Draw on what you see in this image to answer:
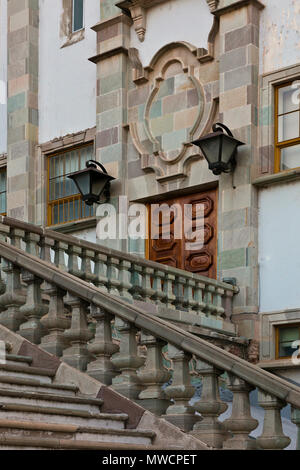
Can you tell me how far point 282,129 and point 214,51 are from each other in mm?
1917

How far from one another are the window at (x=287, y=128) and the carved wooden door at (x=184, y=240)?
1.36m

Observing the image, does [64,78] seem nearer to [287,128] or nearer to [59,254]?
[287,128]

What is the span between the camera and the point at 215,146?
13805 millimetres

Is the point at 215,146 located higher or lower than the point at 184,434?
higher

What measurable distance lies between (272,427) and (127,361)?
1.60m

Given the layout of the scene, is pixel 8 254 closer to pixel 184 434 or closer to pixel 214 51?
pixel 184 434

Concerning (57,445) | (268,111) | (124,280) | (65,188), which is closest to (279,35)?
(268,111)

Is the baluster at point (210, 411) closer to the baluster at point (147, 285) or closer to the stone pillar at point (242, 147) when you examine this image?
the baluster at point (147, 285)

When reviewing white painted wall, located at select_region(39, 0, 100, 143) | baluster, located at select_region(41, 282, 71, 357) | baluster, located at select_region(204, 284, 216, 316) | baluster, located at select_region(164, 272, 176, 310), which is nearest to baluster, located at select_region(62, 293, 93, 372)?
baluster, located at select_region(41, 282, 71, 357)

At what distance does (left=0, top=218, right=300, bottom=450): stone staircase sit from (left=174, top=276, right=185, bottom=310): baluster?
2965mm
